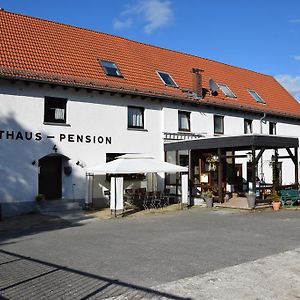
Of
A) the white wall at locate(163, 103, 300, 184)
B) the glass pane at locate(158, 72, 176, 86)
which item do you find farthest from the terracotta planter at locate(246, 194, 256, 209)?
the glass pane at locate(158, 72, 176, 86)

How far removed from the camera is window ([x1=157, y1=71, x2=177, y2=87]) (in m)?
23.5

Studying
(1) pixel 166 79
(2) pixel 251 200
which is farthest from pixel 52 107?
(2) pixel 251 200

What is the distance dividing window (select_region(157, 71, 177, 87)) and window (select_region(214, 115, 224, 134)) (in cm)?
327

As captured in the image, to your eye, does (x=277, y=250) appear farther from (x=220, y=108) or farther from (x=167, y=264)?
(x=220, y=108)

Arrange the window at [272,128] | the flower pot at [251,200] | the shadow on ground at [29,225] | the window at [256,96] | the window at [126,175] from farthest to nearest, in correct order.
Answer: the window at [256,96], the window at [272,128], the window at [126,175], the flower pot at [251,200], the shadow on ground at [29,225]

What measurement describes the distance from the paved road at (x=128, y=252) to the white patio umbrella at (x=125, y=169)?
157 centimetres

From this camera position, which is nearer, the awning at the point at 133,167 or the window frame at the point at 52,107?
the awning at the point at 133,167

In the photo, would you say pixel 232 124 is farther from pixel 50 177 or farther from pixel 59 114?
pixel 50 177

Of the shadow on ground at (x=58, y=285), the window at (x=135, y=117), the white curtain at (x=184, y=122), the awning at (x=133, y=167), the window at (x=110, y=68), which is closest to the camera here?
the shadow on ground at (x=58, y=285)

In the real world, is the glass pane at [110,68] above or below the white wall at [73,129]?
above

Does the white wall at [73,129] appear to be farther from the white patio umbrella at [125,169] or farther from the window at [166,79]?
the window at [166,79]

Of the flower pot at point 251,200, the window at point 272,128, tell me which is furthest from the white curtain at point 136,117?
the window at point 272,128

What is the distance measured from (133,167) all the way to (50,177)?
416 centimetres

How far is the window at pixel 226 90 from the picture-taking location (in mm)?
26461
